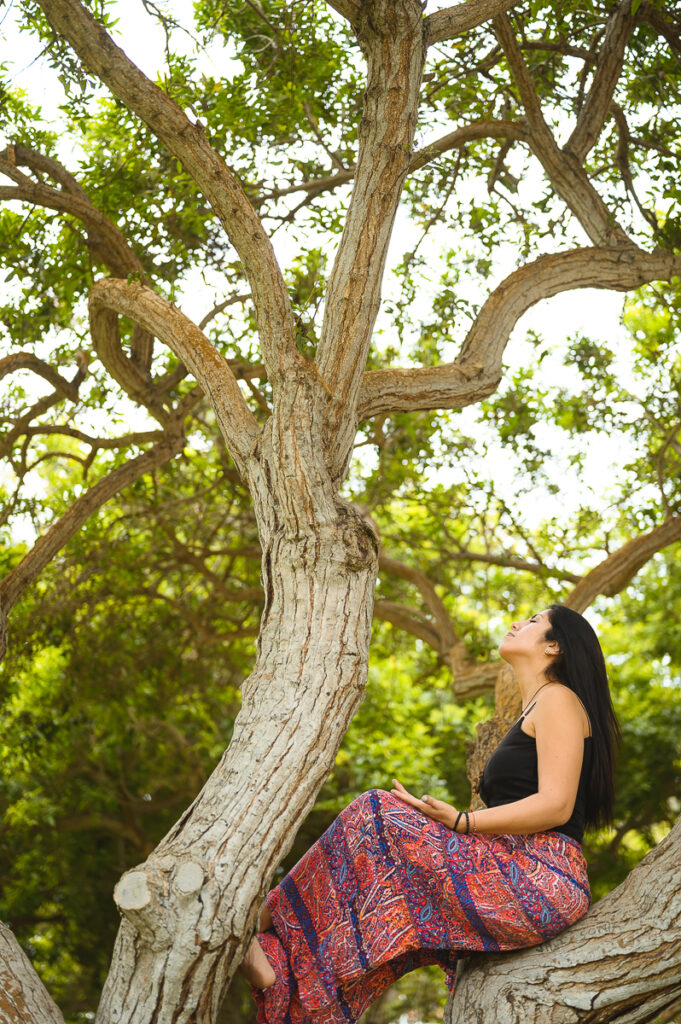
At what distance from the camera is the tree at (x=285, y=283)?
8.11ft

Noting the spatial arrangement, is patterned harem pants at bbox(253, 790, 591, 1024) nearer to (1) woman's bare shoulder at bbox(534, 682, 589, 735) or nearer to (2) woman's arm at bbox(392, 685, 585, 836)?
(2) woman's arm at bbox(392, 685, 585, 836)

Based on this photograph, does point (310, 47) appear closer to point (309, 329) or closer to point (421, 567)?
point (309, 329)

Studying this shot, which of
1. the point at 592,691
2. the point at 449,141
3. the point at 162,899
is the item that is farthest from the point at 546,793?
the point at 449,141

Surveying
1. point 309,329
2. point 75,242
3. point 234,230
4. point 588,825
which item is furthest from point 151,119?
point 588,825

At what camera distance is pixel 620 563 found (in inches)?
219

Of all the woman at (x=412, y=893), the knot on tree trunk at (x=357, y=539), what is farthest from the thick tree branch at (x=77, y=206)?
the woman at (x=412, y=893)

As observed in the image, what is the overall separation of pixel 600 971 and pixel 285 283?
2.60m

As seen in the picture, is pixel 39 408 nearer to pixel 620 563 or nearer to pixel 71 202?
pixel 71 202

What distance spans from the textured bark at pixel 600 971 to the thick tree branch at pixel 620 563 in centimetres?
279

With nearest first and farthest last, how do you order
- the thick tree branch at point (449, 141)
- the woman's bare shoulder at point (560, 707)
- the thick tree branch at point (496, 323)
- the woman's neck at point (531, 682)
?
the woman's bare shoulder at point (560, 707), the woman's neck at point (531, 682), the thick tree branch at point (496, 323), the thick tree branch at point (449, 141)

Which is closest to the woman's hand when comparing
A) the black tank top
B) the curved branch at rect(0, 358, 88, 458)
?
the black tank top

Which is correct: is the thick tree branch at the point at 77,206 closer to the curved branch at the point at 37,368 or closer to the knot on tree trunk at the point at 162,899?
the curved branch at the point at 37,368

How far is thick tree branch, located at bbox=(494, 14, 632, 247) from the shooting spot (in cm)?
436

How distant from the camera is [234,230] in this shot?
3.43 meters
